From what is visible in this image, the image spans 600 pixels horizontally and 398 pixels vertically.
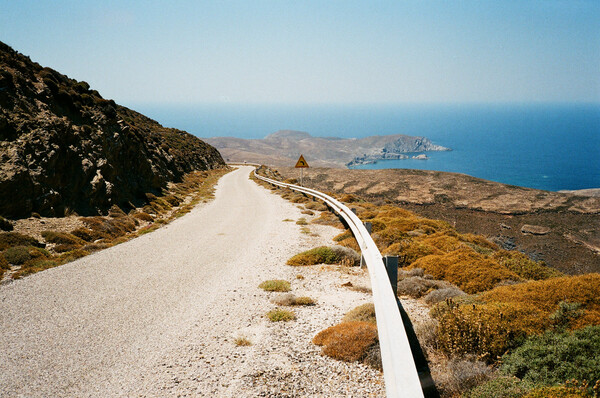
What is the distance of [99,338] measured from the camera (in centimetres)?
538

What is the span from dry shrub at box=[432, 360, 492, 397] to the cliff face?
1623 centimetres

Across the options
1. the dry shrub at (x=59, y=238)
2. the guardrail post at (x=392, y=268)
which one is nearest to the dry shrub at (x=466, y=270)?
the guardrail post at (x=392, y=268)

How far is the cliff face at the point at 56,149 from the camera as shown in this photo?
1343 centimetres

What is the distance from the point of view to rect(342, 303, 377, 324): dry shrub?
5418mm

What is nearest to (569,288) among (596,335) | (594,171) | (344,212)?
(596,335)

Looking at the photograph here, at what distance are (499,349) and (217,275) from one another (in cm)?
677

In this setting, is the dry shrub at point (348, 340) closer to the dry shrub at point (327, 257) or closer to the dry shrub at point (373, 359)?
the dry shrub at point (373, 359)

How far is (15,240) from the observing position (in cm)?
1097

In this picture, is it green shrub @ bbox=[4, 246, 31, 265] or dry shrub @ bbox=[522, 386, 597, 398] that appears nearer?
dry shrub @ bbox=[522, 386, 597, 398]

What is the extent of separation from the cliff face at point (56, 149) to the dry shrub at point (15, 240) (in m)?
1.96

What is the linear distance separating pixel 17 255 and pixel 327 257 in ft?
33.0

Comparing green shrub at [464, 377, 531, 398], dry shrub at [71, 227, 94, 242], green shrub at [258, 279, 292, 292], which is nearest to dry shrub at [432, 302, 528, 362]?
green shrub at [464, 377, 531, 398]

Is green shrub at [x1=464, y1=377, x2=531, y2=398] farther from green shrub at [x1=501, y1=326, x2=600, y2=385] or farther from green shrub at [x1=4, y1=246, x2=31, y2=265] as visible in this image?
green shrub at [x1=4, y1=246, x2=31, y2=265]

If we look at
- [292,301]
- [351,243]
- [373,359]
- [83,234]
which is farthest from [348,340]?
[83,234]
